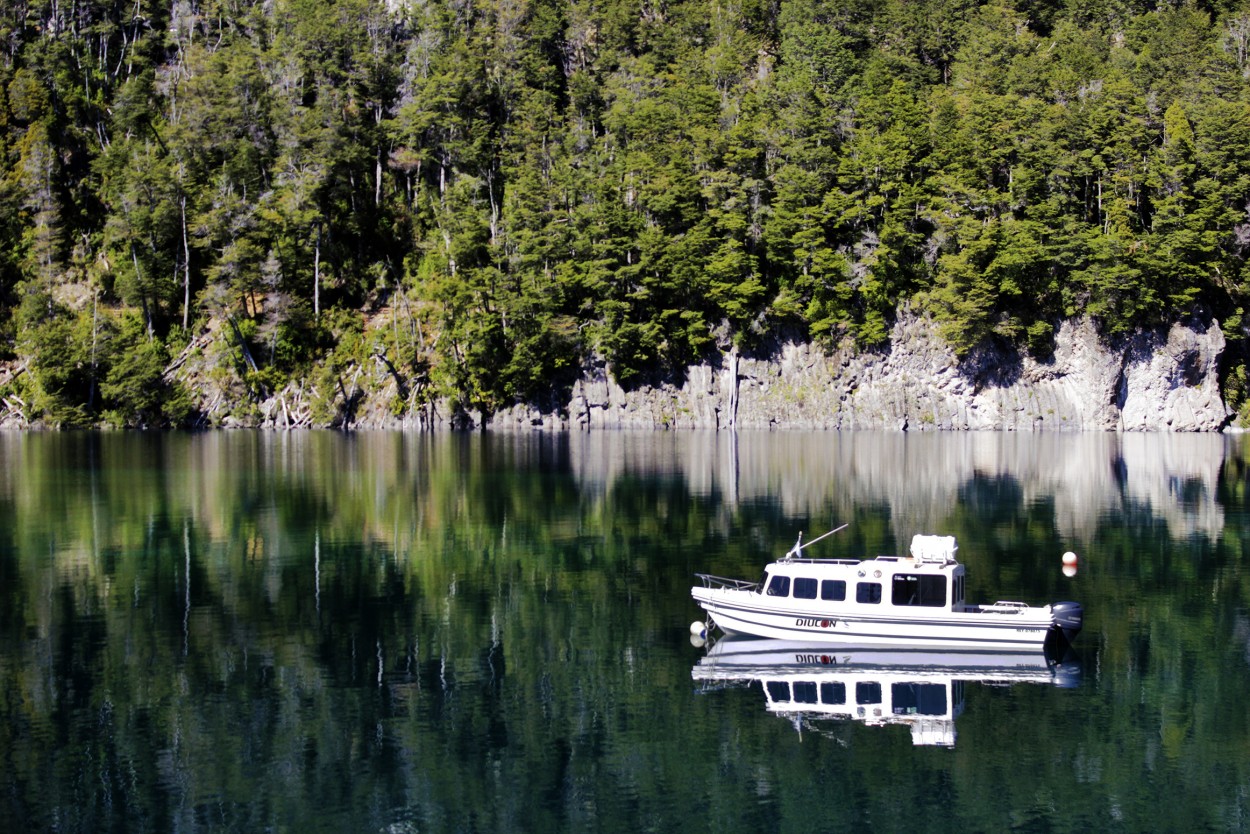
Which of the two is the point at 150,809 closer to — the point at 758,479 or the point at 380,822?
the point at 380,822

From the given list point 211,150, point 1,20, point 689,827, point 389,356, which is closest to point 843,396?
point 389,356

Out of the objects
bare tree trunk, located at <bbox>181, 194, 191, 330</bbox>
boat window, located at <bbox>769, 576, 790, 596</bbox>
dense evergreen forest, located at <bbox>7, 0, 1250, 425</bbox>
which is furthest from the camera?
bare tree trunk, located at <bbox>181, 194, 191, 330</bbox>

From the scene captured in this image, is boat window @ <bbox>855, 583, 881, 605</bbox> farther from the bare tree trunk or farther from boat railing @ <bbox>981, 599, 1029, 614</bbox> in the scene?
the bare tree trunk

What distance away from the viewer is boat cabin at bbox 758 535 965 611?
31.2 metres

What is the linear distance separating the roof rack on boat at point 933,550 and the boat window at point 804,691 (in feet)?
17.4

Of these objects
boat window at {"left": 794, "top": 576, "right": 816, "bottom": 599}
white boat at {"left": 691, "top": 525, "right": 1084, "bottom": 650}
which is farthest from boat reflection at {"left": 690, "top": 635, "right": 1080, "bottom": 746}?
boat window at {"left": 794, "top": 576, "right": 816, "bottom": 599}

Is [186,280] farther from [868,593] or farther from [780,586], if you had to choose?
[868,593]

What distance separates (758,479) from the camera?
64.9 m

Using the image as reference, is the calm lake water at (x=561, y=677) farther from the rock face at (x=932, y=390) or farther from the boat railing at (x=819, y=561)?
the rock face at (x=932, y=390)

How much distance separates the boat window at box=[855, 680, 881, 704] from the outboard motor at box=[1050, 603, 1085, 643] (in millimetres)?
5570

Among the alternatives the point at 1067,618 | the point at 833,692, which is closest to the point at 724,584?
the point at 833,692

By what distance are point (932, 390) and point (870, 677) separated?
83581 mm

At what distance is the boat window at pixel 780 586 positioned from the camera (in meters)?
32.5

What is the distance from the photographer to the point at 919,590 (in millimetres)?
31328
